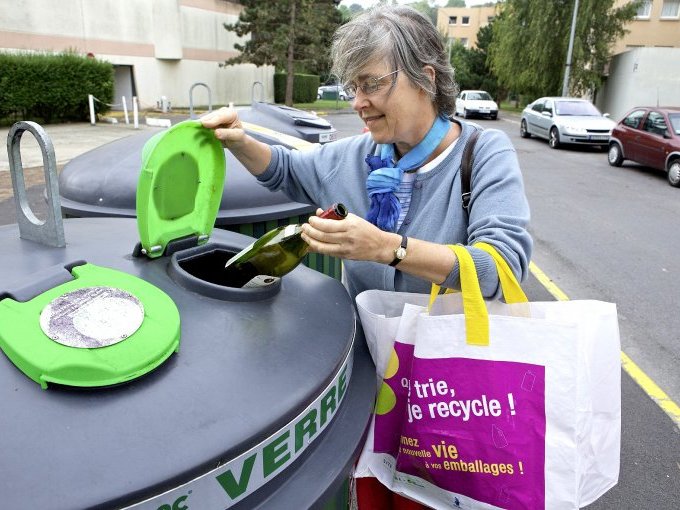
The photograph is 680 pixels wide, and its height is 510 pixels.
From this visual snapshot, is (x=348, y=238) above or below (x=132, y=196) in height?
above

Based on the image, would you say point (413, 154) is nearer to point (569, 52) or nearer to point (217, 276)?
point (217, 276)

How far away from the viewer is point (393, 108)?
1567 mm

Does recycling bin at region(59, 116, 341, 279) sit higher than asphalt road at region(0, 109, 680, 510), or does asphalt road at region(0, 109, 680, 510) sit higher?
recycling bin at region(59, 116, 341, 279)

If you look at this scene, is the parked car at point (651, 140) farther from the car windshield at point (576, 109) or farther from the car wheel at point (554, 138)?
the car windshield at point (576, 109)

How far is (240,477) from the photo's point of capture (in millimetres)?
1048

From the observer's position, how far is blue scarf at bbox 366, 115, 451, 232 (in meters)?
1.57

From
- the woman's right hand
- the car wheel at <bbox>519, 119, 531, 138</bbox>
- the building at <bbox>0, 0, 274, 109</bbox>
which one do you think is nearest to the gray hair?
the woman's right hand

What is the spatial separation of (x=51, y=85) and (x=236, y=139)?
703 inches

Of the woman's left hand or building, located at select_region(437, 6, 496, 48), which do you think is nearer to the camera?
the woman's left hand

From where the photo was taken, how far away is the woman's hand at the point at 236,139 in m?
1.63

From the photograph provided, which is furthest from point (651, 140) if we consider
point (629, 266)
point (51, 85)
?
point (51, 85)

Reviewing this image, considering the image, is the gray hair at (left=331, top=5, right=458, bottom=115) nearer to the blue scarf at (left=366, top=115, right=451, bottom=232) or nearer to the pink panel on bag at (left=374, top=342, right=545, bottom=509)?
the blue scarf at (left=366, top=115, right=451, bottom=232)

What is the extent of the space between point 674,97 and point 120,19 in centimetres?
2045

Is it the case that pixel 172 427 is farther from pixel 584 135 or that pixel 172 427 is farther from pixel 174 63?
pixel 174 63
